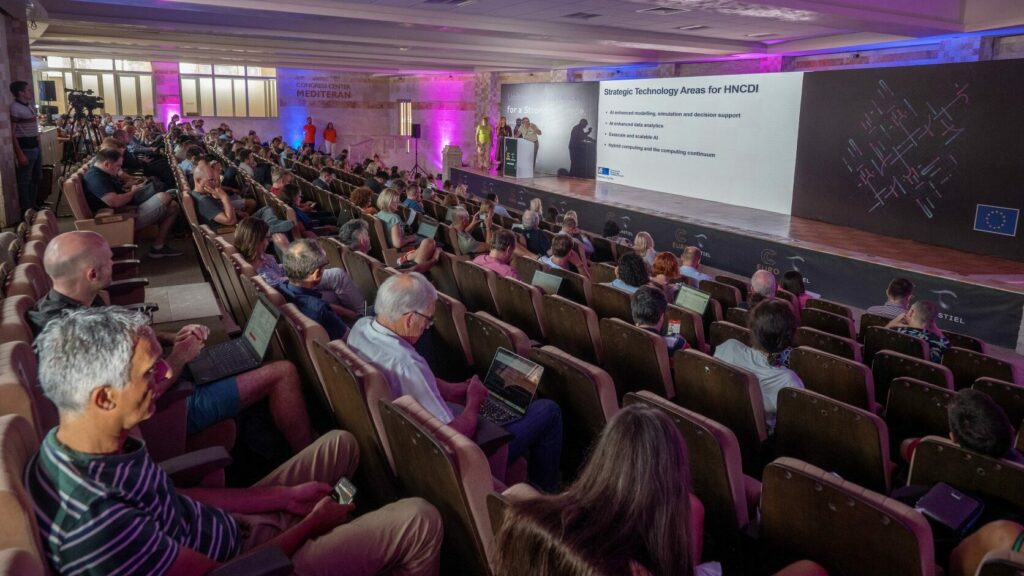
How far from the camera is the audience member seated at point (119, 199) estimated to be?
6.36 m

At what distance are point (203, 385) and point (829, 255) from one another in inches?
296

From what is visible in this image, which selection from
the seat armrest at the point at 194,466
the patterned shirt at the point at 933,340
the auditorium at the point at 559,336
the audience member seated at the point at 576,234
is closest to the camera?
the auditorium at the point at 559,336

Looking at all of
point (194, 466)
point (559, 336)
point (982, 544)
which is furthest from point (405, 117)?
point (982, 544)

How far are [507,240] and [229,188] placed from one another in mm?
4555

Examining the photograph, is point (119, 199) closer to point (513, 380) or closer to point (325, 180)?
point (325, 180)

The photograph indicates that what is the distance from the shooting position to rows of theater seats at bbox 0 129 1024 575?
70.3 inches

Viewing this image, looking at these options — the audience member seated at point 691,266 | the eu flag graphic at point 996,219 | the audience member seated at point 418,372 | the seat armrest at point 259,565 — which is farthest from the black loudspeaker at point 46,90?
the eu flag graphic at point 996,219

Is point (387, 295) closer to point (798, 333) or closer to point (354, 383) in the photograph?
point (354, 383)

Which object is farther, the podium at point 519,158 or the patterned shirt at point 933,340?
the podium at point 519,158

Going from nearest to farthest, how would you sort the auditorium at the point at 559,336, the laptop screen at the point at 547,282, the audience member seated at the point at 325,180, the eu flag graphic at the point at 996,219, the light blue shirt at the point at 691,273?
1. the auditorium at the point at 559,336
2. the laptop screen at the point at 547,282
3. the light blue shirt at the point at 691,273
4. the eu flag graphic at the point at 996,219
5. the audience member seated at the point at 325,180

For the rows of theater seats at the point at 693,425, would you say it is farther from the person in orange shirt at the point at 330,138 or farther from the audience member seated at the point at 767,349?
the person in orange shirt at the point at 330,138

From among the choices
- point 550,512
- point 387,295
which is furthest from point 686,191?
point 550,512

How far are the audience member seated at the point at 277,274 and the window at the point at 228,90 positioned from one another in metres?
24.1

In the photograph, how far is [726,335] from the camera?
4.07m
